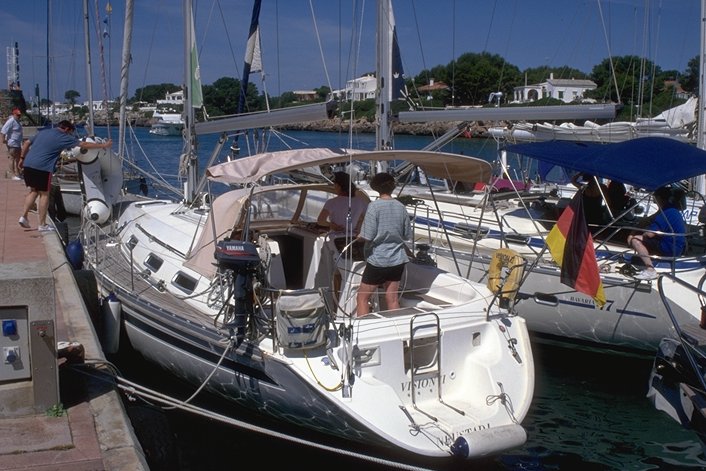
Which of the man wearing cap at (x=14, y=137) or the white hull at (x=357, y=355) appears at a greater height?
the man wearing cap at (x=14, y=137)

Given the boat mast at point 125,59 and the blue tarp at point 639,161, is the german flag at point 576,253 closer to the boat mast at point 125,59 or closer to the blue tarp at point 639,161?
the blue tarp at point 639,161

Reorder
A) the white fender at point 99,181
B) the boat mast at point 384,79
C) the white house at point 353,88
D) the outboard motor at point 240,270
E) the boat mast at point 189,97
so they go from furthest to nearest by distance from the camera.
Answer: the boat mast at point 384,79, the white fender at point 99,181, the boat mast at point 189,97, the white house at point 353,88, the outboard motor at point 240,270

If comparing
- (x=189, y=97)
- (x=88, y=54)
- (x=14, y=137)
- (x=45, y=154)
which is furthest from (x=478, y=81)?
(x=45, y=154)

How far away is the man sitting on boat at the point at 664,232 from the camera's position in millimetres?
10258

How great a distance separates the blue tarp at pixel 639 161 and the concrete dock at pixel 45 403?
6.58 metres

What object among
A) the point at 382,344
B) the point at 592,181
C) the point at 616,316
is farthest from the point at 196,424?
the point at 592,181

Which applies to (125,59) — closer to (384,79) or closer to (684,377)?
(384,79)

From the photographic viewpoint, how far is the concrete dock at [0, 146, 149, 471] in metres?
4.87

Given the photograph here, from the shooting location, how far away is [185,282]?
8.98 meters

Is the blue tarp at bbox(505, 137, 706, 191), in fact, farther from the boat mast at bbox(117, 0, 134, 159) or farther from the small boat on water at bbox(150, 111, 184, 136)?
the small boat on water at bbox(150, 111, 184, 136)

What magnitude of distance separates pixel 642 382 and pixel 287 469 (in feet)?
17.7

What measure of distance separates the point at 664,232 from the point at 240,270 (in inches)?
251

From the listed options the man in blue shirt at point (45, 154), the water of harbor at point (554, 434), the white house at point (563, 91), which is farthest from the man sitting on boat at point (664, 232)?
the white house at point (563, 91)

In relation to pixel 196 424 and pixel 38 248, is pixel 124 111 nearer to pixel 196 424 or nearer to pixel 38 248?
pixel 38 248
